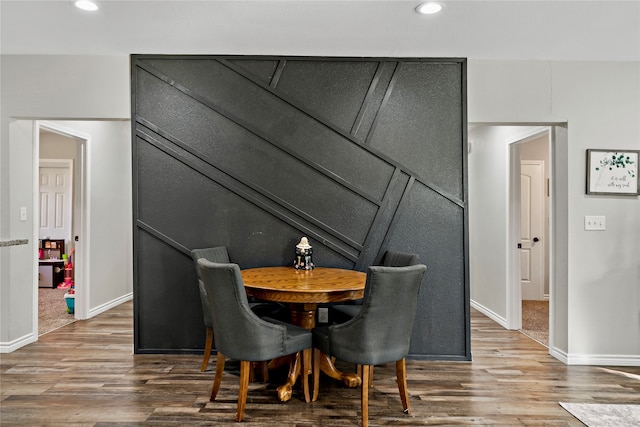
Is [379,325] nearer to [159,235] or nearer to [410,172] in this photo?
[410,172]

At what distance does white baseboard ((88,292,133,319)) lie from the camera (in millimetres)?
4660

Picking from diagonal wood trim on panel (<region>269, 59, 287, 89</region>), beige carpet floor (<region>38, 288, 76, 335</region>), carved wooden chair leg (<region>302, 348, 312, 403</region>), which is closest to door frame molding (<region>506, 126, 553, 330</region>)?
diagonal wood trim on panel (<region>269, 59, 287, 89</region>)

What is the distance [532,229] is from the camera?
19.3ft

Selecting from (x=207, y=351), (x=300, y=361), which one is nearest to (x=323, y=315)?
(x=300, y=361)

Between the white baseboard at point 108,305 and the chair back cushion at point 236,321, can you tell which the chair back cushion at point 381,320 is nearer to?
the chair back cushion at point 236,321

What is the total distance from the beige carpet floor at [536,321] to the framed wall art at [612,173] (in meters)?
1.52

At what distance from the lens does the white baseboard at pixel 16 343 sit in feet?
11.2

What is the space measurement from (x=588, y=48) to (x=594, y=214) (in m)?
1.33

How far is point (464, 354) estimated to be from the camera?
335 centimetres

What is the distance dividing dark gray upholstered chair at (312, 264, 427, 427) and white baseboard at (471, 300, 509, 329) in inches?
97.2

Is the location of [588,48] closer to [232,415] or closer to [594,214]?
[594,214]

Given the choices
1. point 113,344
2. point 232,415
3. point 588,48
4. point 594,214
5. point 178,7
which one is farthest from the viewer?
point 113,344

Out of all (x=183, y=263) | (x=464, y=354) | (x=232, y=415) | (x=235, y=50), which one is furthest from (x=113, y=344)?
(x=464, y=354)

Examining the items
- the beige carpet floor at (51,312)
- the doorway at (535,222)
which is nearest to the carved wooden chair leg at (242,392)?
the beige carpet floor at (51,312)
